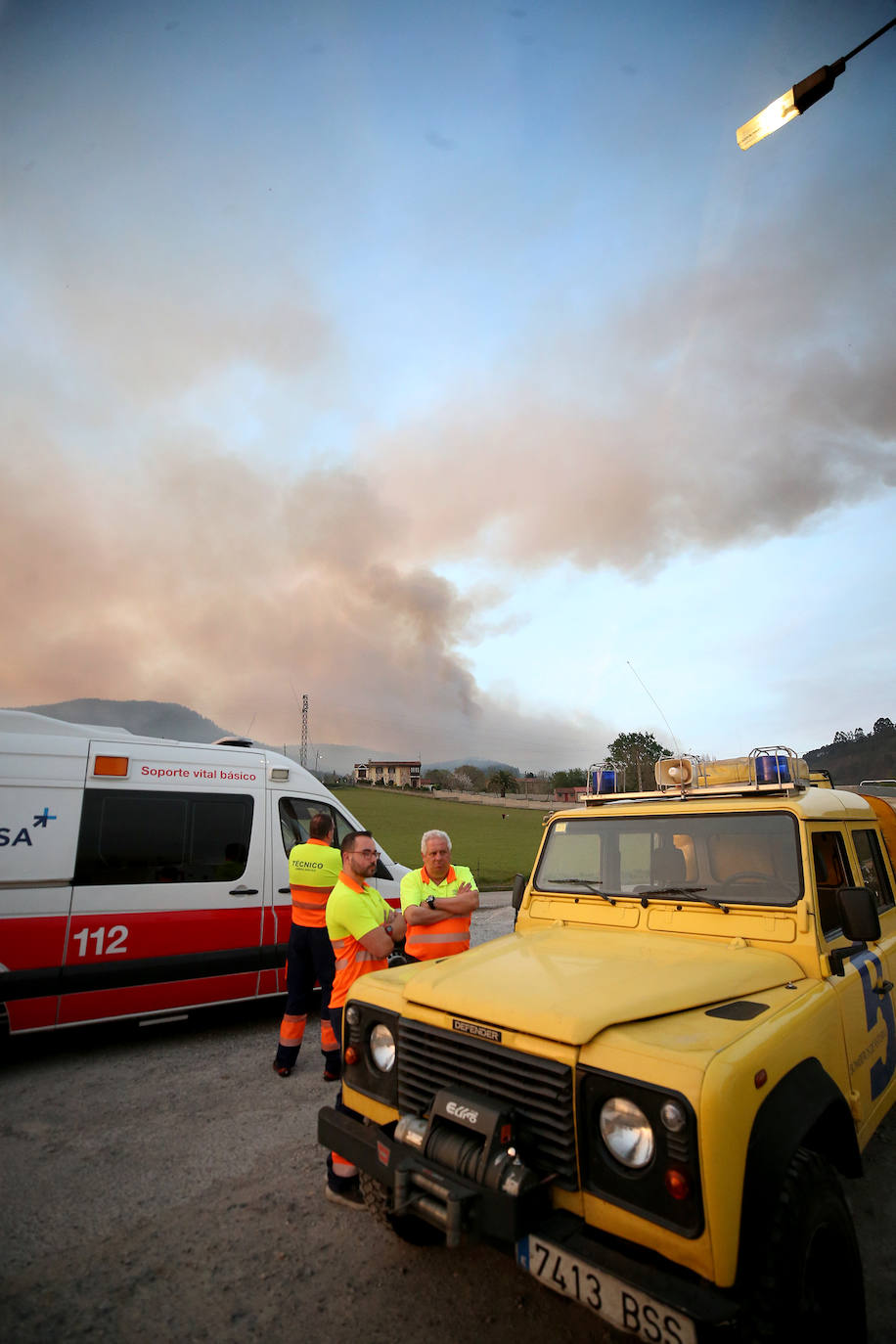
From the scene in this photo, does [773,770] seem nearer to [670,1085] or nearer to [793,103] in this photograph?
[670,1085]

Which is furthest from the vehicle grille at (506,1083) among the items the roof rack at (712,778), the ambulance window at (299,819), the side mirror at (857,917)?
the ambulance window at (299,819)

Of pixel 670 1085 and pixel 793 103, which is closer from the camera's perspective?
pixel 670 1085

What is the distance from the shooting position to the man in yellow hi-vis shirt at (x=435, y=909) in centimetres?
429

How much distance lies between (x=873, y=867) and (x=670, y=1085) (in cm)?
290

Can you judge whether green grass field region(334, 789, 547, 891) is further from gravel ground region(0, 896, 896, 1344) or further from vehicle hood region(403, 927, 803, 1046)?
vehicle hood region(403, 927, 803, 1046)

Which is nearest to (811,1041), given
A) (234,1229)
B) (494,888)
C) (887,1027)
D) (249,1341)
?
(887,1027)

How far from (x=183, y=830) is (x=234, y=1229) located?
11.2 ft

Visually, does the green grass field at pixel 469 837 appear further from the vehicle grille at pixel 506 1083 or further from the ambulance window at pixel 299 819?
the vehicle grille at pixel 506 1083

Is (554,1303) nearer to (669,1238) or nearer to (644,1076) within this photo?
(669,1238)

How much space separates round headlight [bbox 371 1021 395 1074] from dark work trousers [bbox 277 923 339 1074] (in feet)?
7.30

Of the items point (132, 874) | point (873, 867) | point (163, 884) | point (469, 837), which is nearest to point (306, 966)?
point (163, 884)

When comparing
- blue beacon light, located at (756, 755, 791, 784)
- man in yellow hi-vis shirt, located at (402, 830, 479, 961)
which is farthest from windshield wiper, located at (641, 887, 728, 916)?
man in yellow hi-vis shirt, located at (402, 830, 479, 961)

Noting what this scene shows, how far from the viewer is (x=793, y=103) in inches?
184

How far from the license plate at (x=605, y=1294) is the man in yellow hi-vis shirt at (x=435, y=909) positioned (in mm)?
2082
